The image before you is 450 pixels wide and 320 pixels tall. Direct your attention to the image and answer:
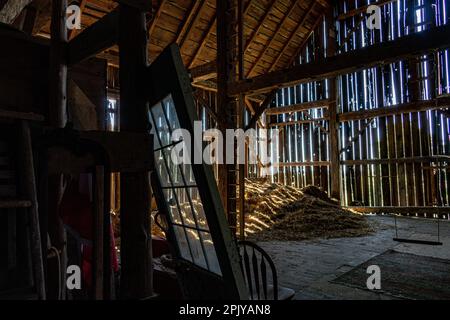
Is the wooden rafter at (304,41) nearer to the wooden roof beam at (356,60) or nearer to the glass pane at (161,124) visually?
the wooden roof beam at (356,60)

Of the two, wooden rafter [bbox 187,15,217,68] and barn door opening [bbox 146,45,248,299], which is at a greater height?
wooden rafter [bbox 187,15,217,68]

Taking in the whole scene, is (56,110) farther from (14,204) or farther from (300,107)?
(300,107)

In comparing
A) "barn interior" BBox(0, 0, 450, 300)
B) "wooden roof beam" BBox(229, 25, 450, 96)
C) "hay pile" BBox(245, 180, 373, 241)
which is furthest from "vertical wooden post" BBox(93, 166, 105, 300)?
"hay pile" BBox(245, 180, 373, 241)

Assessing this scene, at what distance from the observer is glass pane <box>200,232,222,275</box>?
6.85 feet

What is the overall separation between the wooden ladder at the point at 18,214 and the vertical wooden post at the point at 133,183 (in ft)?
1.69

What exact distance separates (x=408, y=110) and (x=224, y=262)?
10501mm

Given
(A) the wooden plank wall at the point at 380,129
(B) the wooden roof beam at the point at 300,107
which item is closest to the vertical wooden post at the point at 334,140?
(B) the wooden roof beam at the point at 300,107

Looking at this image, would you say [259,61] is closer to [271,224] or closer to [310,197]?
[310,197]

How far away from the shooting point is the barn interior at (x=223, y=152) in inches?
76.8

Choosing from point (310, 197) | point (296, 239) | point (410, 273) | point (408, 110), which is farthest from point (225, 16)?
point (408, 110)

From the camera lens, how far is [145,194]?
2.21 metres

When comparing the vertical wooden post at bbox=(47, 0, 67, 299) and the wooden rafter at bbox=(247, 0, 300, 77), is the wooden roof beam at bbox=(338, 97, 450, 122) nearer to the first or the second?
the wooden rafter at bbox=(247, 0, 300, 77)

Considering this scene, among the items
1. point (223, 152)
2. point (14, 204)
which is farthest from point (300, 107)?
point (14, 204)
